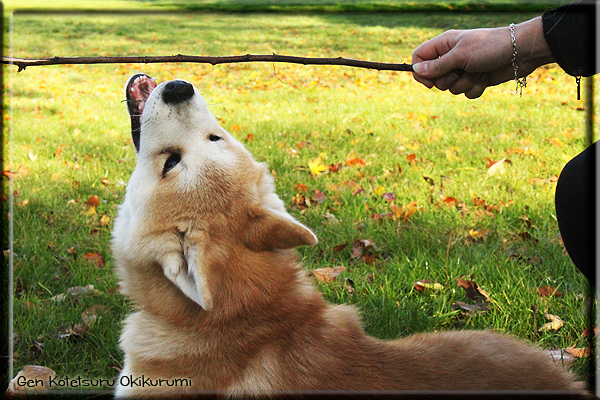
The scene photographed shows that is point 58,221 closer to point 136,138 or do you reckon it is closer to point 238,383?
point 136,138

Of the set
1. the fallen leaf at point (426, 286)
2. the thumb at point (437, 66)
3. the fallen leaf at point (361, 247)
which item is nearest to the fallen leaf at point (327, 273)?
the fallen leaf at point (361, 247)

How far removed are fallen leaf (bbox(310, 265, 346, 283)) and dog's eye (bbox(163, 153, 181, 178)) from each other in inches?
50.6

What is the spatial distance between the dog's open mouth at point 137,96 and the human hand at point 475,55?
4.31 feet

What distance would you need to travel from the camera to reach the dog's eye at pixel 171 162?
2.20 metres

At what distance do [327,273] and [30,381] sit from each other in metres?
1.67

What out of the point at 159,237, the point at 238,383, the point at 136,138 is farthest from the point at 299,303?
the point at 136,138

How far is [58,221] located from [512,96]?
5.81m

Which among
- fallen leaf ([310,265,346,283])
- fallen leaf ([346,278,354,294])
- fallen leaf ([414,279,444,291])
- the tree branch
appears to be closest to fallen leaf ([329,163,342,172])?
fallen leaf ([310,265,346,283])

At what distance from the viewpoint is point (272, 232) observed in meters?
2.08

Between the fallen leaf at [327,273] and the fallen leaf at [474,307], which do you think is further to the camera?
the fallen leaf at [327,273]

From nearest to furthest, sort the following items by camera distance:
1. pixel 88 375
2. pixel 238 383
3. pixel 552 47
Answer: pixel 238 383 < pixel 552 47 < pixel 88 375

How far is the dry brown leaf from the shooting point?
7.75ft

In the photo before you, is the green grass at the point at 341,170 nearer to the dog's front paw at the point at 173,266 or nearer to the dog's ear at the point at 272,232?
the dog's ear at the point at 272,232

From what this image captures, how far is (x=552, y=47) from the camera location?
2301 millimetres
